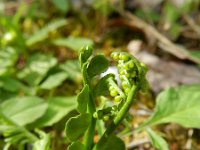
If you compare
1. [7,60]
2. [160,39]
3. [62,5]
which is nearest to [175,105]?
[160,39]

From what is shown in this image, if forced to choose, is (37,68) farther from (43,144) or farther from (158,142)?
(158,142)

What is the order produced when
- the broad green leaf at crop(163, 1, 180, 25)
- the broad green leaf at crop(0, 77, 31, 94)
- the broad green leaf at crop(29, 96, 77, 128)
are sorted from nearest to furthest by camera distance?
the broad green leaf at crop(29, 96, 77, 128) < the broad green leaf at crop(0, 77, 31, 94) < the broad green leaf at crop(163, 1, 180, 25)

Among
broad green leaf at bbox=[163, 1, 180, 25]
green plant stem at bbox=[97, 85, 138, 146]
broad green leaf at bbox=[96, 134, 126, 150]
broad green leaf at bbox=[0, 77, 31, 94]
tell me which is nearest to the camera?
green plant stem at bbox=[97, 85, 138, 146]

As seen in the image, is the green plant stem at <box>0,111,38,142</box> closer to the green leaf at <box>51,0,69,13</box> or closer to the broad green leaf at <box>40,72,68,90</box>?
the broad green leaf at <box>40,72,68,90</box>

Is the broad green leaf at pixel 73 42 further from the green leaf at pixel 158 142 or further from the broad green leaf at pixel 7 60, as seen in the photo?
the green leaf at pixel 158 142

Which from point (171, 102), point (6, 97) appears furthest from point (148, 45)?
point (6, 97)

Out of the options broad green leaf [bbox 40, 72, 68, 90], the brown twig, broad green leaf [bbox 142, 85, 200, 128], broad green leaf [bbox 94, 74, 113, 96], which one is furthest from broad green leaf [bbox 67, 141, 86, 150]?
the brown twig
